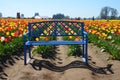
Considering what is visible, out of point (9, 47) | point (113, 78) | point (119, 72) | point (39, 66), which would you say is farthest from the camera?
point (9, 47)

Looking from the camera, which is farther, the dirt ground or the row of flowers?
the row of flowers

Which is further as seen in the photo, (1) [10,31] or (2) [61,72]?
(1) [10,31]

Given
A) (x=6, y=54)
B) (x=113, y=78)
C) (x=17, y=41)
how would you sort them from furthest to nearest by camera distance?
(x=17, y=41), (x=6, y=54), (x=113, y=78)

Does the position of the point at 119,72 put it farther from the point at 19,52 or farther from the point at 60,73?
the point at 19,52

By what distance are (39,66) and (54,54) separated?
Result: 2.29 m

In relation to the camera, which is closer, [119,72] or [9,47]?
[119,72]

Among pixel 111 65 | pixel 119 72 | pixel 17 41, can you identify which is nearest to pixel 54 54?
pixel 17 41

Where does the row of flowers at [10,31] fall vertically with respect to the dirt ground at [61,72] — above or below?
above

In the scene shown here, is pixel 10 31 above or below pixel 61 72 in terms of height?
above

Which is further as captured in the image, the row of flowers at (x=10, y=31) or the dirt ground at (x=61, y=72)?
the row of flowers at (x=10, y=31)

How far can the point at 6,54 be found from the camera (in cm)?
1000

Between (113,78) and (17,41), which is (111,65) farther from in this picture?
(17,41)

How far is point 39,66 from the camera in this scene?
29.8 ft

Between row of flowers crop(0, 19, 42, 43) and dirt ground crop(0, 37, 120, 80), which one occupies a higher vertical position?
row of flowers crop(0, 19, 42, 43)
